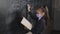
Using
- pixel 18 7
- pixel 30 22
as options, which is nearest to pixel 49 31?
pixel 30 22

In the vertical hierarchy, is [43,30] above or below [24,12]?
below

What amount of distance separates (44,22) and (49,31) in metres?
0.07

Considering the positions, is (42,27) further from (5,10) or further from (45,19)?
(5,10)

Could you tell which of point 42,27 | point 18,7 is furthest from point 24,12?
point 42,27

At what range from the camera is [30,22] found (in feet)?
A: 3.69

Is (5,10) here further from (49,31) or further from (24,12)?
(49,31)

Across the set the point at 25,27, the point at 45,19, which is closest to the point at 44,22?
the point at 45,19

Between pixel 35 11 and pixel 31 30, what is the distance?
5.2 inches

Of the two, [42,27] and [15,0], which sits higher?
[15,0]

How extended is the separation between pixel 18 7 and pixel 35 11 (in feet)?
0.39

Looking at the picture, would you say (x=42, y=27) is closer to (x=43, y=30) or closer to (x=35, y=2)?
(x=43, y=30)

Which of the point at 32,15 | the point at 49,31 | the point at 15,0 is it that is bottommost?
the point at 49,31

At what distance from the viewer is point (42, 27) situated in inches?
44.8

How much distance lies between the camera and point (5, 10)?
1.12 meters
